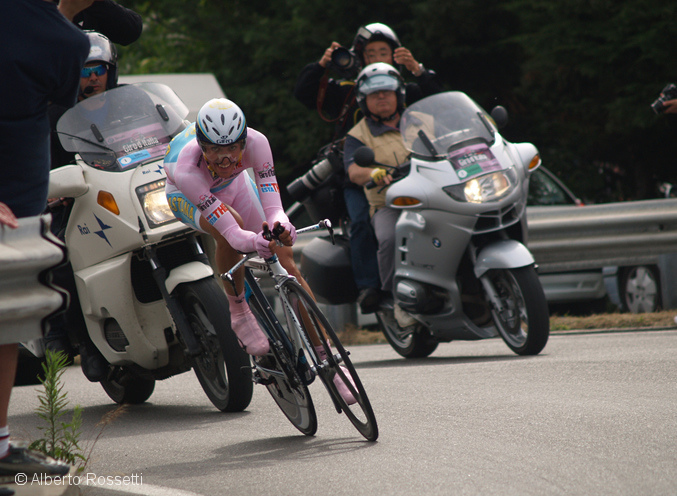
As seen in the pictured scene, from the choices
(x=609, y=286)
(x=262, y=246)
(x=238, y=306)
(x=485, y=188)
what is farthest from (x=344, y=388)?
(x=609, y=286)

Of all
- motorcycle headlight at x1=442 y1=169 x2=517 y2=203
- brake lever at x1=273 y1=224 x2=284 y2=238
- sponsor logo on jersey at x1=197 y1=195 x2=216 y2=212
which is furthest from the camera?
motorcycle headlight at x1=442 y1=169 x2=517 y2=203

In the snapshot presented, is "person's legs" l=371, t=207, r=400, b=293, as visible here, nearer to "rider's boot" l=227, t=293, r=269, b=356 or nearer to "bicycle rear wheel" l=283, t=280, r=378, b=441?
"rider's boot" l=227, t=293, r=269, b=356

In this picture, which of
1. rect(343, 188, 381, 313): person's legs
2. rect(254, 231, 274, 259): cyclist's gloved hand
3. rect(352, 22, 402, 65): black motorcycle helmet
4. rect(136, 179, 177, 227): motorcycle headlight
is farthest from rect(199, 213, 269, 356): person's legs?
rect(352, 22, 402, 65): black motorcycle helmet

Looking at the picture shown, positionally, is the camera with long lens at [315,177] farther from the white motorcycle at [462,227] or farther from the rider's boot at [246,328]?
the rider's boot at [246,328]

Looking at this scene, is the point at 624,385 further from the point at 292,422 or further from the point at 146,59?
the point at 146,59

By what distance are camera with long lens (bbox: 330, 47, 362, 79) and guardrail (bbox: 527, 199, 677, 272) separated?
109 inches

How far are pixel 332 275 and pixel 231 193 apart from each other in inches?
143

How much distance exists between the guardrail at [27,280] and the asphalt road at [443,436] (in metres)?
1.02

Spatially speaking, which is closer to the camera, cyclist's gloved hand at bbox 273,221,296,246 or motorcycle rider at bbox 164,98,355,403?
cyclist's gloved hand at bbox 273,221,296,246

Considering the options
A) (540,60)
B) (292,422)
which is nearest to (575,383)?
(292,422)

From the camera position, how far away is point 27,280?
3.88 m

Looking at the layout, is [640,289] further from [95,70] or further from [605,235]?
[95,70]

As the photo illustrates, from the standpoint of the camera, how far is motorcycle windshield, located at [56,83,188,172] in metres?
7.00

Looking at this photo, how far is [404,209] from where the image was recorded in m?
8.63
